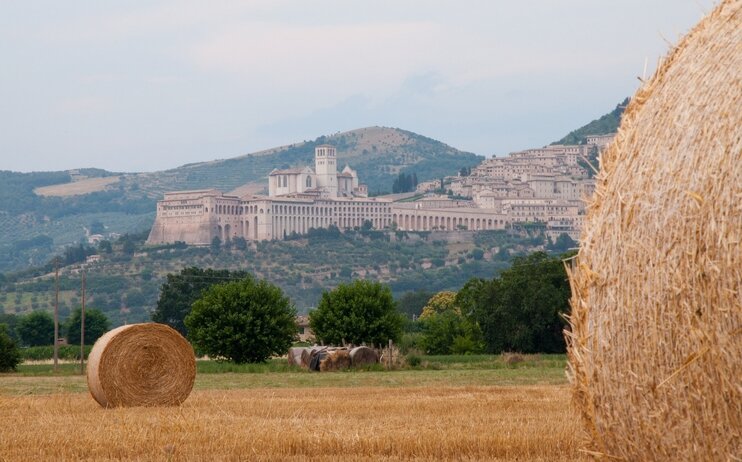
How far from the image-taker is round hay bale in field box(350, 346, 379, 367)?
40.6 metres

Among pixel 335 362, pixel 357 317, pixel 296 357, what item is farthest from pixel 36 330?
pixel 335 362

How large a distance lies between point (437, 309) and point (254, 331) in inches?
3078

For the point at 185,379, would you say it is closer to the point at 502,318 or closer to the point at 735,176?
the point at 735,176

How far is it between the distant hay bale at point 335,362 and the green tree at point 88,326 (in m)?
53.5

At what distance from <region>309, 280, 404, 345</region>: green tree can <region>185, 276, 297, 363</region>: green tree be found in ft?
4.45

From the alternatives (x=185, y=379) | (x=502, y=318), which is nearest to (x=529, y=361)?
(x=502, y=318)

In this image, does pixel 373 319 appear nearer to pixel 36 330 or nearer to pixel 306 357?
pixel 306 357

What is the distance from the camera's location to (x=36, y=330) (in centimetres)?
9750

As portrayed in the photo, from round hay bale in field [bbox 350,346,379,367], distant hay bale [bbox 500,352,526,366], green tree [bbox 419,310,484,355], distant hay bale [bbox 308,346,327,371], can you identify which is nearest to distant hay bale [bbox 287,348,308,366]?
distant hay bale [bbox 308,346,327,371]

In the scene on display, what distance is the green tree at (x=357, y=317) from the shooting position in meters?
49.7

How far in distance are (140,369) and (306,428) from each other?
6.69 m

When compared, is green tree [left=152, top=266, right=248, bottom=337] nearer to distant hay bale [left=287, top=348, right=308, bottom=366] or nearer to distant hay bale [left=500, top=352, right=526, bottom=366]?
distant hay bale [left=500, top=352, right=526, bottom=366]

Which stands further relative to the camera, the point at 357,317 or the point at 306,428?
the point at 357,317

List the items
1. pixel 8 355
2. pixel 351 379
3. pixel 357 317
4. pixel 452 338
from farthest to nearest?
1. pixel 452 338
2. pixel 357 317
3. pixel 8 355
4. pixel 351 379
